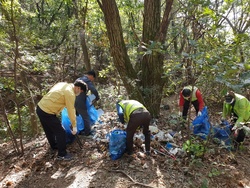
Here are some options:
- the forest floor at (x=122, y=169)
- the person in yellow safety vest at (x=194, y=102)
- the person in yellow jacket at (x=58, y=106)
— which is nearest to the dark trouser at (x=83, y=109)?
the forest floor at (x=122, y=169)

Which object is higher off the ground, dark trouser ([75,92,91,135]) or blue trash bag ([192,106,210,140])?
dark trouser ([75,92,91,135])

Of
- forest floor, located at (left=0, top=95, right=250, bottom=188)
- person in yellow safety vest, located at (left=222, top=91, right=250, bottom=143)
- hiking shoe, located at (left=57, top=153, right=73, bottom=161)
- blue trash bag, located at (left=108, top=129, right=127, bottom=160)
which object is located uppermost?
person in yellow safety vest, located at (left=222, top=91, right=250, bottom=143)

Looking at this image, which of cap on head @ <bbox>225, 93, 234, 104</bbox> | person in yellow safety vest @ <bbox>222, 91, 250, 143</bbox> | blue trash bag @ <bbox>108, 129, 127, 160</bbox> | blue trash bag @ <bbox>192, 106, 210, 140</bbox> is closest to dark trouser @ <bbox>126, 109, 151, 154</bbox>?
blue trash bag @ <bbox>108, 129, 127, 160</bbox>

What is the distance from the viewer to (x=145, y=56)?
211 inches

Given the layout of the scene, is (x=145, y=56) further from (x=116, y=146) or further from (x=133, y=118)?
(x=116, y=146)

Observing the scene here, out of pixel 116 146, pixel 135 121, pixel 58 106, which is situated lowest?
pixel 116 146

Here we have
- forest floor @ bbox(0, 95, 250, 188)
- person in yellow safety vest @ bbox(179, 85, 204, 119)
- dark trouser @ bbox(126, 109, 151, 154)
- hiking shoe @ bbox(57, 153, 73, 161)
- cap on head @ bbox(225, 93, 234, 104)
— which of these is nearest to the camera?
forest floor @ bbox(0, 95, 250, 188)

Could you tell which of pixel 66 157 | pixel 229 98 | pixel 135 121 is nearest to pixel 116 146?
pixel 135 121

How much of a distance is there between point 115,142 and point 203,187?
4.90 ft

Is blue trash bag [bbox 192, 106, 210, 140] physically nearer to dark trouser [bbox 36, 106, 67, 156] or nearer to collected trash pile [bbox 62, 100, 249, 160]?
collected trash pile [bbox 62, 100, 249, 160]

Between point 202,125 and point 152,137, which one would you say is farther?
point 202,125

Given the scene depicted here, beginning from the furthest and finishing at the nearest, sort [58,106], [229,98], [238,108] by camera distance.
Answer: [229,98], [238,108], [58,106]

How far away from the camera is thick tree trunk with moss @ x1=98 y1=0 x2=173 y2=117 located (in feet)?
16.2

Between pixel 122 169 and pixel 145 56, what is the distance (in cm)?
298
